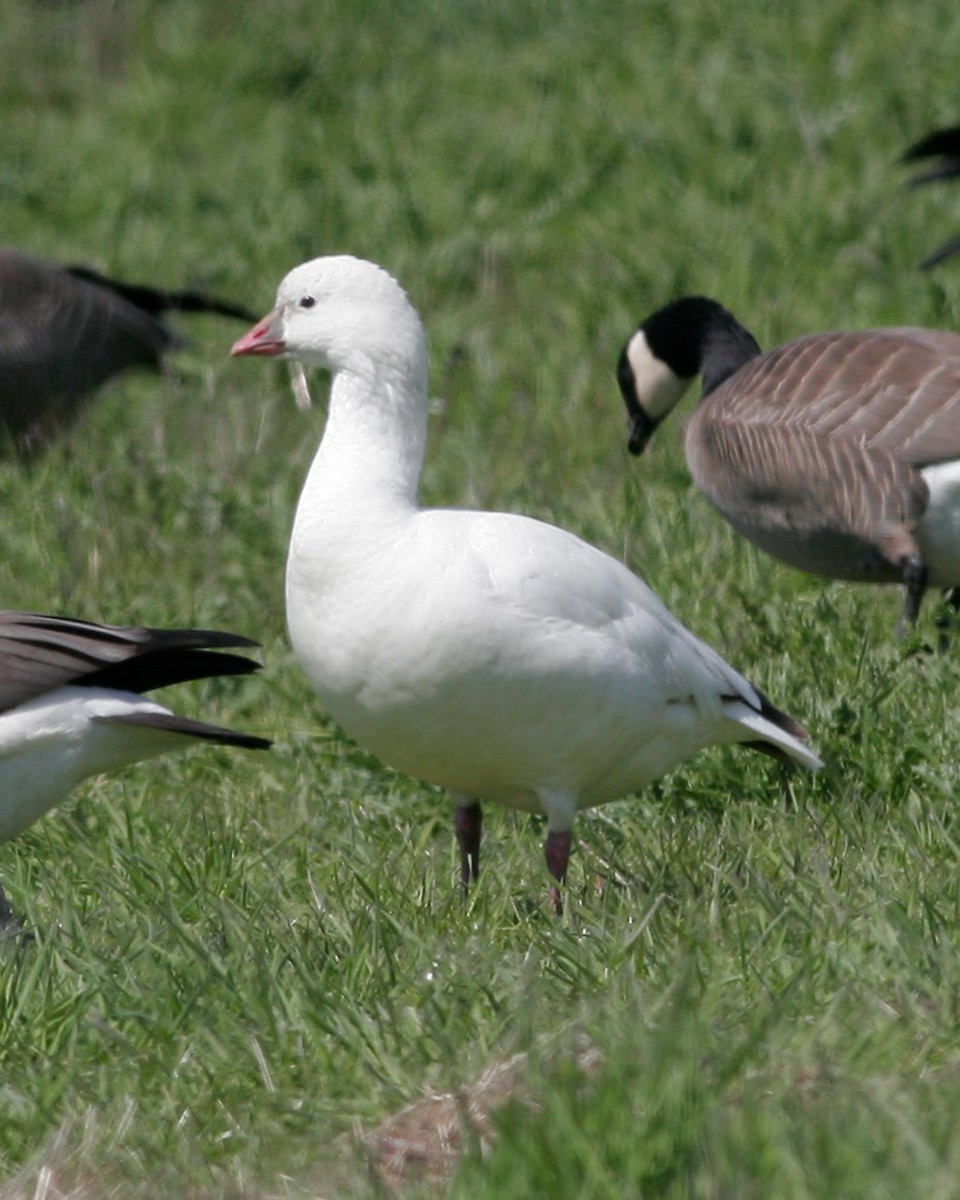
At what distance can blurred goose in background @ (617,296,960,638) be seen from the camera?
6020 millimetres

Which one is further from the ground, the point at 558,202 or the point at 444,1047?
the point at 558,202

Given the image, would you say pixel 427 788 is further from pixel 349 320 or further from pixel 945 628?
pixel 945 628

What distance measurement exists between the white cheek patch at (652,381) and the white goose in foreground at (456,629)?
8.99 ft

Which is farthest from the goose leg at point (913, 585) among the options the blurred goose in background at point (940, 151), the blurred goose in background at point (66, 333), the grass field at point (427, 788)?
the blurred goose in background at point (66, 333)

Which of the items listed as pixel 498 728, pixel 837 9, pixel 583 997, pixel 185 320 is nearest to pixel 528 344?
pixel 185 320

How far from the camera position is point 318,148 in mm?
10617

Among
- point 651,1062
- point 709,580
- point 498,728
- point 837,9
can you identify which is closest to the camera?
point 651,1062

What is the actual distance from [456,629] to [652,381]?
11.3ft

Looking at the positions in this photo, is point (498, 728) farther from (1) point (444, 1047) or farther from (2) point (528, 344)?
(2) point (528, 344)

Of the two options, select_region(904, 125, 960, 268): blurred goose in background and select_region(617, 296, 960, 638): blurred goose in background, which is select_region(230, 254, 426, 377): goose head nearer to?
select_region(617, 296, 960, 638): blurred goose in background

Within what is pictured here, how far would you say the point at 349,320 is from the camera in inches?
179

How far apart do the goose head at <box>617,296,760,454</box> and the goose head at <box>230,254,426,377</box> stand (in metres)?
2.69

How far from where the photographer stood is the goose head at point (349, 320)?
4523mm

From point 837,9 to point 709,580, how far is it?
17.3 feet
